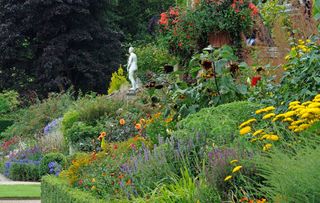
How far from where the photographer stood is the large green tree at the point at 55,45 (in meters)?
31.6

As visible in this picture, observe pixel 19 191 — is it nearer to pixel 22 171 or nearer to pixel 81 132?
pixel 81 132

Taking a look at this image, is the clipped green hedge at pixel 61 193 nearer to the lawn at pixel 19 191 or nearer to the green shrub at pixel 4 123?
the lawn at pixel 19 191

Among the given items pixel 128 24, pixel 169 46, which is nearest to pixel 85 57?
pixel 128 24

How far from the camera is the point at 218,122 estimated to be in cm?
708

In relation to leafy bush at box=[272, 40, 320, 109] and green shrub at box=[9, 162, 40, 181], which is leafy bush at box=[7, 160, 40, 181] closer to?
green shrub at box=[9, 162, 40, 181]

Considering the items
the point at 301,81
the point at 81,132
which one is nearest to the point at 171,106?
the point at 301,81

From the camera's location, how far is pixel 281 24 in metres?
10.7

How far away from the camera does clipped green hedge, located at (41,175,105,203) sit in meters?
6.97

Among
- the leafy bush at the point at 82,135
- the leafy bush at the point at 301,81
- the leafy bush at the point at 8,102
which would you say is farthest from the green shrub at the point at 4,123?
the leafy bush at the point at 301,81

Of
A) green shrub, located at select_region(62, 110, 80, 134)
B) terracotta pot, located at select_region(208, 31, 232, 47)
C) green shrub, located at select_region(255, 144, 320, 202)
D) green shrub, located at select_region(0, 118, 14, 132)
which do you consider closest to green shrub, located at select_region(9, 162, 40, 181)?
green shrub, located at select_region(62, 110, 80, 134)

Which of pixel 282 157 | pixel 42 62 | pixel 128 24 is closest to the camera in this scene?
pixel 282 157

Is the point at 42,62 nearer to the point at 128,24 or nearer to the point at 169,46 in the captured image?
the point at 128,24

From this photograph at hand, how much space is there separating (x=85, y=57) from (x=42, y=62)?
1866mm

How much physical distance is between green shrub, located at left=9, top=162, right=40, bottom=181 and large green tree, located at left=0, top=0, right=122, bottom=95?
50.3 feet
